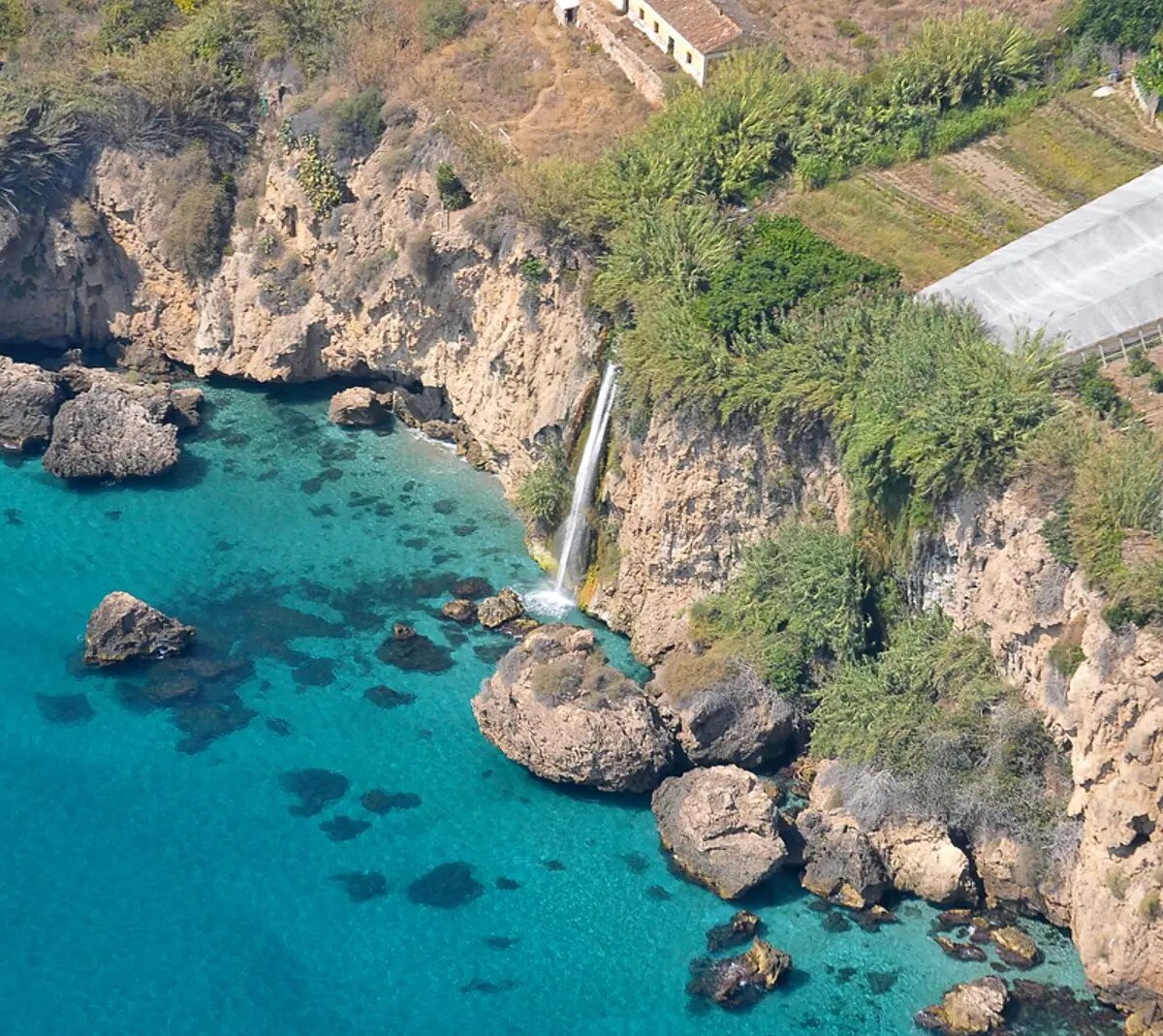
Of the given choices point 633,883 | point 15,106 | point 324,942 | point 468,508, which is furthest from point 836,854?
point 15,106

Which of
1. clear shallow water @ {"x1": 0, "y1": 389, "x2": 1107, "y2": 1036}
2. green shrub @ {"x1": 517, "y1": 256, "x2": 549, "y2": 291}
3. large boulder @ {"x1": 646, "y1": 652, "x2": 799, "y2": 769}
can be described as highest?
green shrub @ {"x1": 517, "y1": 256, "x2": 549, "y2": 291}

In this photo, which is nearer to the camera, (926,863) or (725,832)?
(926,863)

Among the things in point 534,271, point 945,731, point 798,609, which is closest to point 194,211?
point 534,271

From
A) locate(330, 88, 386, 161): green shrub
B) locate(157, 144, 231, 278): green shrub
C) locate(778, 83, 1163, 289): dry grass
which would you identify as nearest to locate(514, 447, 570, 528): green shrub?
locate(778, 83, 1163, 289): dry grass

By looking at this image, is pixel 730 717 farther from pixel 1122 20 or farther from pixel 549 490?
pixel 1122 20

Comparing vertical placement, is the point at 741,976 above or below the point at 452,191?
below

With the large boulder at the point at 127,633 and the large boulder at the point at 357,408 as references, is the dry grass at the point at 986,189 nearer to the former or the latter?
the large boulder at the point at 357,408

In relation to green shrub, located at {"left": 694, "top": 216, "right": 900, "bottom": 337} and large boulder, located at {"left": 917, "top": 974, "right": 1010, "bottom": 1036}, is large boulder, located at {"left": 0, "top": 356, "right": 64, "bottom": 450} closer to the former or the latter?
green shrub, located at {"left": 694, "top": 216, "right": 900, "bottom": 337}
